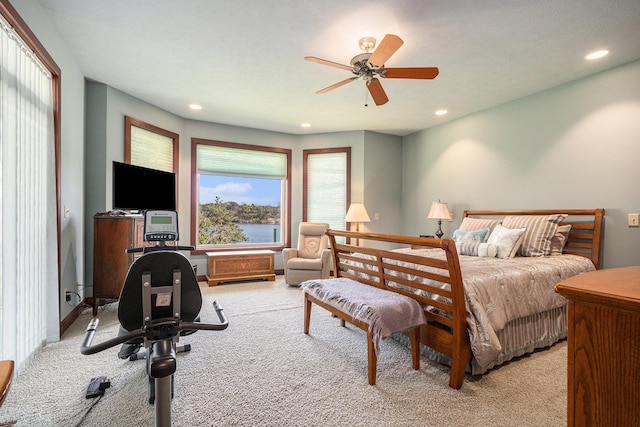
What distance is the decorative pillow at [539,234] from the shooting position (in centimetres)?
314

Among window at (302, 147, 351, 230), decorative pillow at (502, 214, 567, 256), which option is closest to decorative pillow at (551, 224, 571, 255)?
decorative pillow at (502, 214, 567, 256)

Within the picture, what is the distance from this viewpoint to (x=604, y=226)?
3061mm

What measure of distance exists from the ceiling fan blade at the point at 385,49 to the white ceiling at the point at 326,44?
28 cm

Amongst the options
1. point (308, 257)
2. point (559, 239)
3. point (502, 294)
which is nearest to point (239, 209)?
point (308, 257)

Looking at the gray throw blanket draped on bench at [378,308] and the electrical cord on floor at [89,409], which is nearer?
the electrical cord on floor at [89,409]

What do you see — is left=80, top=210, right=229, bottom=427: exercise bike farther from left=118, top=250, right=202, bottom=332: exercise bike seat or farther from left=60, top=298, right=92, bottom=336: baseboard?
left=60, top=298, right=92, bottom=336: baseboard

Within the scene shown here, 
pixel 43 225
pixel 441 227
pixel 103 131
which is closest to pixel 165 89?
pixel 103 131

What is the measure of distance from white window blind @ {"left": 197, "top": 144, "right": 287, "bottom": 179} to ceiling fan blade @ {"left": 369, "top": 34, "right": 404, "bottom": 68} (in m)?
3.28

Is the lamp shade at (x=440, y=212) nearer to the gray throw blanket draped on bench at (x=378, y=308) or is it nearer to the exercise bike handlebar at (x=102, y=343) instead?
the gray throw blanket draped on bench at (x=378, y=308)

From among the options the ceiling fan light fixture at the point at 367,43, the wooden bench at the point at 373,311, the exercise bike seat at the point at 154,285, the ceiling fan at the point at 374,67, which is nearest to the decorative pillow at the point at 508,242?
the wooden bench at the point at 373,311

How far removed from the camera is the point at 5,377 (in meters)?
0.77

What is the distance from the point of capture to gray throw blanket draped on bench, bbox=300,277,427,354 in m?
1.92

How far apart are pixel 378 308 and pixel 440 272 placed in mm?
613

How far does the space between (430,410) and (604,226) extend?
9.44 ft
